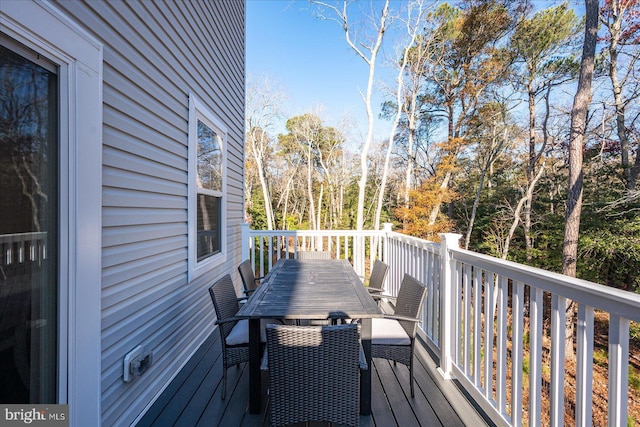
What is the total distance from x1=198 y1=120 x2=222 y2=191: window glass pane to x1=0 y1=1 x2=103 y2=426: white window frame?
162 centimetres

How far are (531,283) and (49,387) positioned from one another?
2371 mm

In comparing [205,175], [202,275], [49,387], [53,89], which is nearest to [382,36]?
[205,175]

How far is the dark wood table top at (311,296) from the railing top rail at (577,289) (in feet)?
2.62

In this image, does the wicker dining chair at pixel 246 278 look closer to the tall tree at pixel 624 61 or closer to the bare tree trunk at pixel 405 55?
the bare tree trunk at pixel 405 55

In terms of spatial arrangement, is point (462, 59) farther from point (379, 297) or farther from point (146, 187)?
point (146, 187)

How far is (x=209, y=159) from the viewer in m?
Result: 3.51

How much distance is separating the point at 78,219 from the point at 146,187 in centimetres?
70

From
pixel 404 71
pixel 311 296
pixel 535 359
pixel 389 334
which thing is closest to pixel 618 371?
pixel 535 359

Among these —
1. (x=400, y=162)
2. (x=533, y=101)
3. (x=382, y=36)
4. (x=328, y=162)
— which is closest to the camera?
(x=382, y=36)

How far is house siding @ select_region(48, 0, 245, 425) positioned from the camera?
1.77 m

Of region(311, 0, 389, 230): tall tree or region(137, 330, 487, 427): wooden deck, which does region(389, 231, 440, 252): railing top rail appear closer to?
region(137, 330, 487, 427): wooden deck

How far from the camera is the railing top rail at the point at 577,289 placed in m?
1.09

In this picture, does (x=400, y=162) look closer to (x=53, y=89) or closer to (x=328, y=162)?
(x=328, y=162)

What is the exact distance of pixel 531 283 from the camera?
5.39ft
